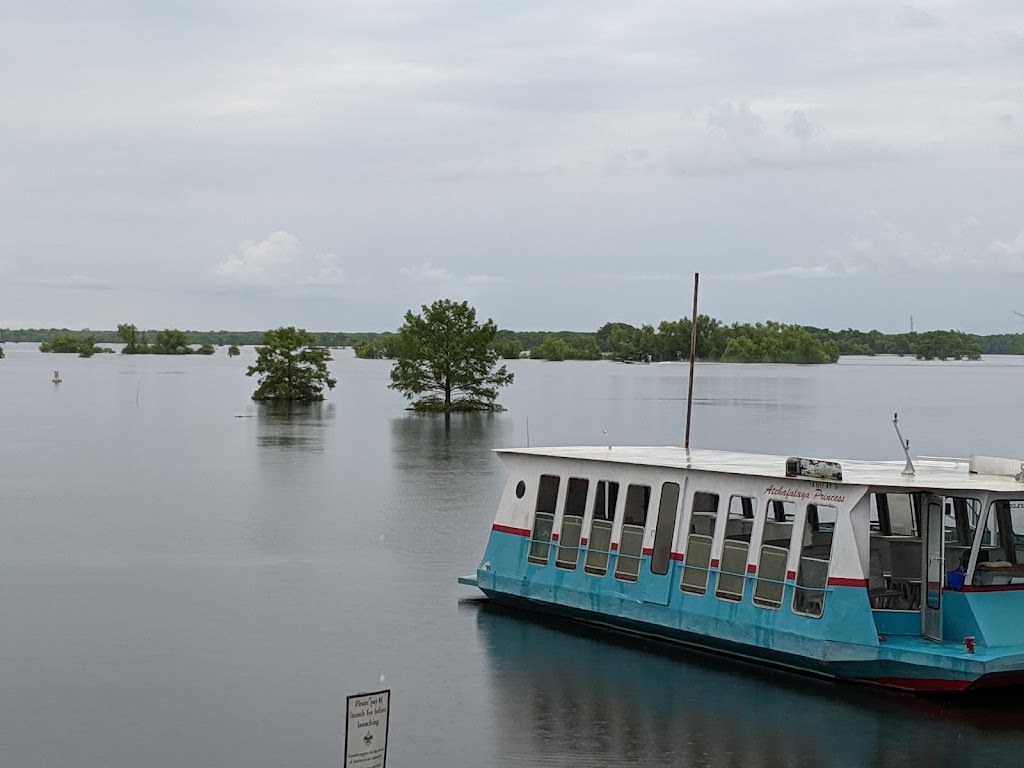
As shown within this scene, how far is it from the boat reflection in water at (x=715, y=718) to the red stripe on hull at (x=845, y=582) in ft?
4.72

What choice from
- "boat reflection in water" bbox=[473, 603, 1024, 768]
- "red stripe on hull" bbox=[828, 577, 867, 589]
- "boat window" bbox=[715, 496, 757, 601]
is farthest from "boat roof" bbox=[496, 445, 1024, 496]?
"boat reflection in water" bbox=[473, 603, 1024, 768]

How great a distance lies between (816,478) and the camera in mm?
17828

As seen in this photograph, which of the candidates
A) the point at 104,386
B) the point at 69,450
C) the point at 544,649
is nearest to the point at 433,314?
the point at 69,450

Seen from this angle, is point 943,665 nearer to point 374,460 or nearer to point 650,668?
point 650,668

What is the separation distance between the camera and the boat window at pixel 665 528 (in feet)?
64.8

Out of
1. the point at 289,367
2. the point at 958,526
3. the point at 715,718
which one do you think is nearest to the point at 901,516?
the point at 958,526

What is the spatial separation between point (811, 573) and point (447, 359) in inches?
2756

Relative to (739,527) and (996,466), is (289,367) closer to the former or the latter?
(739,527)

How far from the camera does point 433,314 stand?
278 ft

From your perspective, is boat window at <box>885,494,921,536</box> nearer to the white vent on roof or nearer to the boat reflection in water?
the white vent on roof

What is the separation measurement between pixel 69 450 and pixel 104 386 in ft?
231

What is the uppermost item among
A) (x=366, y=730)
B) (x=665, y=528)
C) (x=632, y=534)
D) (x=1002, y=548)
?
(x=1002, y=548)

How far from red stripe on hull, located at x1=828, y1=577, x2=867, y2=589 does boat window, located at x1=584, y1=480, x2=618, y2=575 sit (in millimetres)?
3992

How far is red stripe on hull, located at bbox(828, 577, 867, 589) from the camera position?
17172mm
